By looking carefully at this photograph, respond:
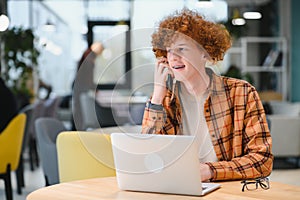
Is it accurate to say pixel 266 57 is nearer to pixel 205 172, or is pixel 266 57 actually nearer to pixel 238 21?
pixel 238 21

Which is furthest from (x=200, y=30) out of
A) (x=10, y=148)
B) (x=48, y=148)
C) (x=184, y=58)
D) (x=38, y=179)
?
(x=38, y=179)

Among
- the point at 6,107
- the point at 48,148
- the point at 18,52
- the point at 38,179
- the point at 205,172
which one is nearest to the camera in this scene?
the point at 205,172

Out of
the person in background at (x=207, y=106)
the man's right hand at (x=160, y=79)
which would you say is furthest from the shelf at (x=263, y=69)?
the man's right hand at (x=160, y=79)

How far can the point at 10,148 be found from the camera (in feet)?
15.9

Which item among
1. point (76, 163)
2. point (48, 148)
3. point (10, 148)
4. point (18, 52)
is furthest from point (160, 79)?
point (18, 52)

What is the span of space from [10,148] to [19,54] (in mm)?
3393

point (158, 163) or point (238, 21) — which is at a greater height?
point (238, 21)

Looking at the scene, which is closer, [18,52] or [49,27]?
[18,52]

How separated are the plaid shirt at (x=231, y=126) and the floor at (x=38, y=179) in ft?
11.2

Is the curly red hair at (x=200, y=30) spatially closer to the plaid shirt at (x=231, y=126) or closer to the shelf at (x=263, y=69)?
the plaid shirt at (x=231, y=126)

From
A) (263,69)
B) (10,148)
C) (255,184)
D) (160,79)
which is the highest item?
(160,79)

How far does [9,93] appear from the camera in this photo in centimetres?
509

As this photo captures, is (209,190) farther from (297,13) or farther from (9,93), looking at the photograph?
(297,13)

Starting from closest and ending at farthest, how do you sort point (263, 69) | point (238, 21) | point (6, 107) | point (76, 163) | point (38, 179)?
point (76, 163) < point (6, 107) < point (38, 179) < point (238, 21) < point (263, 69)
